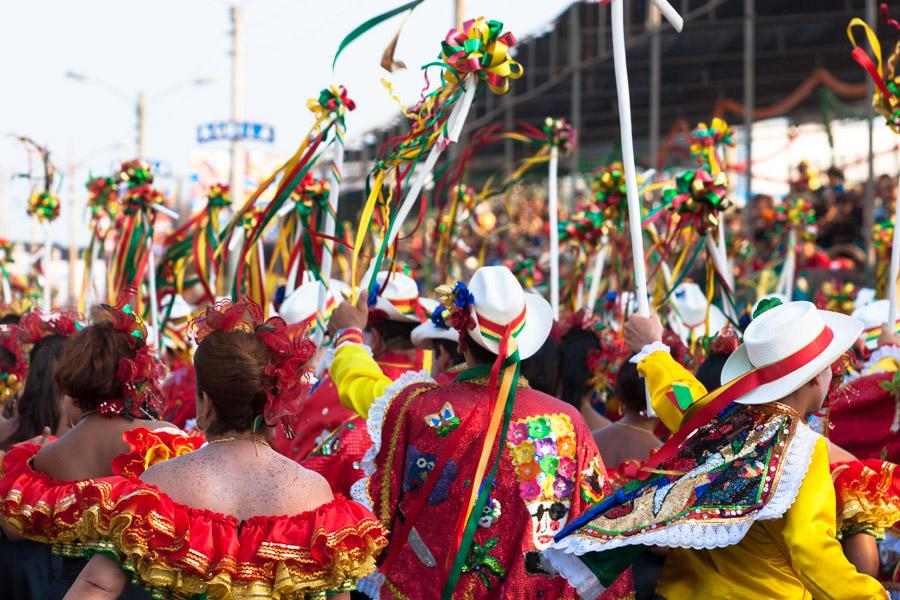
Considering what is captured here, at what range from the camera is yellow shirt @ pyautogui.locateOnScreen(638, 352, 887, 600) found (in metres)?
3.37

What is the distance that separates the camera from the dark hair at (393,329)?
5.80 m

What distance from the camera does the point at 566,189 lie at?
76.1ft

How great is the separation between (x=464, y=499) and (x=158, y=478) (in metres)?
1.39

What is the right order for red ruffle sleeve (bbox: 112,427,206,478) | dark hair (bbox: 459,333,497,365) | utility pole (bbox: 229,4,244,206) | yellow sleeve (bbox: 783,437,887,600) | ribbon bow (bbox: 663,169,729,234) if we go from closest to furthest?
yellow sleeve (bbox: 783,437,887,600) < red ruffle sleeve (bbox: 112,427,206,478) < dark hair (bbox: 459,333,497,365) < ribbon bow (bbox: 663,169,729,234) < utility pole (bbox: 229,4,244,206)

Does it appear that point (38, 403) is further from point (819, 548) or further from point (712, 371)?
point (819, 548)

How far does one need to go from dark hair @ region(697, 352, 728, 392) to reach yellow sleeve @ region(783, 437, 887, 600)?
4.66 ft

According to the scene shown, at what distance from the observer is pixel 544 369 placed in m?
5.34

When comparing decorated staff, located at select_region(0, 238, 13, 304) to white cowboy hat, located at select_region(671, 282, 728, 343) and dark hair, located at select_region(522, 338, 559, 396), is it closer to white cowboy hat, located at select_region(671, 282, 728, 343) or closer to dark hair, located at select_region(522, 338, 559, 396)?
white cowboy hat, located at select_region(671, 282, 728, 343)

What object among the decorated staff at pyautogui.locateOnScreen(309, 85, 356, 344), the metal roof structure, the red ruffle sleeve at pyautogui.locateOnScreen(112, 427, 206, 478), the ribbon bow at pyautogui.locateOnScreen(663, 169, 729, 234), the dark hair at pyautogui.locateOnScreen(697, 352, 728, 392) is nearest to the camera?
the red ruffle sleeve at pyautogui.locateOnScreen(112, 427, 206, 478)

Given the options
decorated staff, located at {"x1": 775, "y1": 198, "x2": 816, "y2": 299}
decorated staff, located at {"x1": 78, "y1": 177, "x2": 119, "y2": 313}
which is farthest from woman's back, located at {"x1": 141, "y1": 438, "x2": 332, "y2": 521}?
decorated staff, located at {"x1": 775, "y1": 198, "x2": 816, "y2": 299}

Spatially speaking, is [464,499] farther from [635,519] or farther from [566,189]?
[566,189]

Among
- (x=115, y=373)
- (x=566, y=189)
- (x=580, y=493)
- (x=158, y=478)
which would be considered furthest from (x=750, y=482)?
(x=566, y=189)

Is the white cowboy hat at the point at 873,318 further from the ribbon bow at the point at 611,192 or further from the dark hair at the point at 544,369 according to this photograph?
the dark hair at the point at 544,369

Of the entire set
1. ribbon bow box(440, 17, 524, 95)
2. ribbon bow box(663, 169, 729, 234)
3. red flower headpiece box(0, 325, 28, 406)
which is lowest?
red flower headpiece box(0, 325, 28, 406)
